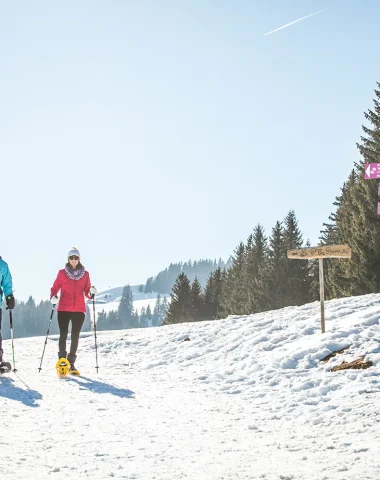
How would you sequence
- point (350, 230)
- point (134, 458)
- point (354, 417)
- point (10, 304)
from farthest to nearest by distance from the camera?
1. point (350, 230)
2. point (10, 304)
3. point (354, 417)
4. point (134, 458)

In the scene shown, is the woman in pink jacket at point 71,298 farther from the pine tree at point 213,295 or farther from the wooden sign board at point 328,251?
the pine tree at point 213,295

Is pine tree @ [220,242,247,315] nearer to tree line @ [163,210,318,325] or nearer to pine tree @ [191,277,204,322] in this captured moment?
tree line @ [163,210,318,325]

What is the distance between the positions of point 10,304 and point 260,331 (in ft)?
20.7

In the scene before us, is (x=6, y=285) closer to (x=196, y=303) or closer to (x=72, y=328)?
(x=72, y=328)

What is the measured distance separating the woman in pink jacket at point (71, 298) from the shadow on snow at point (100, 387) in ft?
2.80

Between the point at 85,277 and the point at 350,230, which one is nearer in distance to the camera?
the point at 85,277

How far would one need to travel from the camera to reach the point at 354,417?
559cm

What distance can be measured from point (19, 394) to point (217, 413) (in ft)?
9.87

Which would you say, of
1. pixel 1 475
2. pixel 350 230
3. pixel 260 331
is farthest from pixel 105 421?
pixel 350 230

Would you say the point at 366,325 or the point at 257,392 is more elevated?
the point at 366,325

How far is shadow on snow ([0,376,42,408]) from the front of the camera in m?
6.72

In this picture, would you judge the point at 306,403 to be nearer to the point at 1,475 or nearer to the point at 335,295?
the point at 1,475


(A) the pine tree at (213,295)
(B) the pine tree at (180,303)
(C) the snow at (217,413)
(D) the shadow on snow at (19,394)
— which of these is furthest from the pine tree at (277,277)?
(D) the shadow on snow at (19,394)

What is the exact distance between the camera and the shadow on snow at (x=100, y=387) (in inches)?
308
